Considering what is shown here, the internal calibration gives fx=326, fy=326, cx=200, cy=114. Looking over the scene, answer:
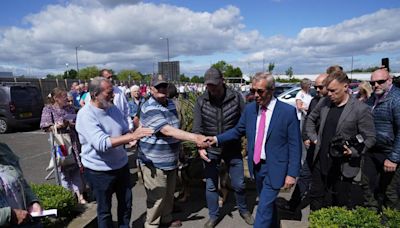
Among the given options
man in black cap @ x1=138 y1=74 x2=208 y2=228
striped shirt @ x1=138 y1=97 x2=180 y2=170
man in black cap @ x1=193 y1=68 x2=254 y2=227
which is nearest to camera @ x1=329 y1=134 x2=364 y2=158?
man in black cap @ x1=193 y1=68 x2=254 y2=227

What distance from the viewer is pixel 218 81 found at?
3.98 meters

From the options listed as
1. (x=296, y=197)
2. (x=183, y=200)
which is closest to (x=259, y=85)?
(x=296, y=197)

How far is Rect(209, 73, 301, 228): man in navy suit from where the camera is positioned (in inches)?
131

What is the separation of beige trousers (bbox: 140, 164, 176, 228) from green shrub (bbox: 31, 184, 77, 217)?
A: 2.93 ft

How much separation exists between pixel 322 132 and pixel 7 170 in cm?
310

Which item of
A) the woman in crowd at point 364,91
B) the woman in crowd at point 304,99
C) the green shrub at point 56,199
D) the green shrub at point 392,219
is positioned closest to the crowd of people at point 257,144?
the green shrub at point 56,199

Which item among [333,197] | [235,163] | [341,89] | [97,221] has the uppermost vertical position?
[341,89]

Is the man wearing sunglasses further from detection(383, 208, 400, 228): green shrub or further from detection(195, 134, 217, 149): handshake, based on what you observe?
detection(195, 134, 217, 149): handshake

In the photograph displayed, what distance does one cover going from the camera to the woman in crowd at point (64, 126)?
4.93 metres

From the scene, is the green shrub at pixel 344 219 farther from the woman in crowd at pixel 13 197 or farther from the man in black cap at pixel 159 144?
the woman in crowd at pixel 13 197

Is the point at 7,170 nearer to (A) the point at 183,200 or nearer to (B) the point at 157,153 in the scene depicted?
(B) the point at 157,153

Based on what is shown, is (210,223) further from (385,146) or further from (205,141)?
(385,146)

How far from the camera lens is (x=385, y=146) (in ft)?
12.8

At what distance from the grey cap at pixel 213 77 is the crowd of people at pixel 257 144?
12 millimetres
